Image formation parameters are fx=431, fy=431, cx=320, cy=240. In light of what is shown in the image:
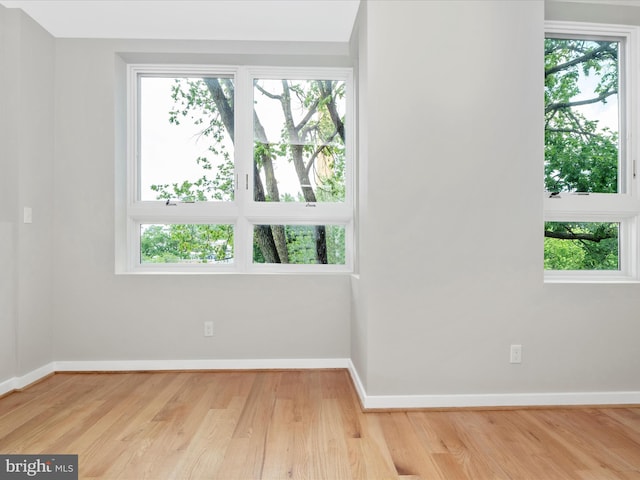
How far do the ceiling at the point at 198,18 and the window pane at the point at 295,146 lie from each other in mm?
458

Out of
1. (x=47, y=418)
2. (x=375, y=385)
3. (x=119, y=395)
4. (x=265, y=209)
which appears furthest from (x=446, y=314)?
(x=47, y=418)

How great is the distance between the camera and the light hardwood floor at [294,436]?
190cm

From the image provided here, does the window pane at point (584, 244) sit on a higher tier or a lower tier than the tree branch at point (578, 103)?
lower

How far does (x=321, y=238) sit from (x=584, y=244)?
6.36 feet

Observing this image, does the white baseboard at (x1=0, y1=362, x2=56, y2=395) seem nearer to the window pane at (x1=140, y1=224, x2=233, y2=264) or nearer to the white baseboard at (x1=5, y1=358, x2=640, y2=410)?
the white baseboard at (x1=5, y1=358, x2=640, y2=410)

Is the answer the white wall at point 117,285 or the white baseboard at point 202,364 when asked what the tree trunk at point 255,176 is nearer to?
the white wall at point 117,285

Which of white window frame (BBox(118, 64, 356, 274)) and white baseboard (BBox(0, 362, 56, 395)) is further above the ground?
white window frame (BBox(118, 64, 356, 274))

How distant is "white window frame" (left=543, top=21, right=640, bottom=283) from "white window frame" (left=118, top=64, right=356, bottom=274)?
4.94ft

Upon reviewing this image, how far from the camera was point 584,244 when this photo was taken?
120 inches

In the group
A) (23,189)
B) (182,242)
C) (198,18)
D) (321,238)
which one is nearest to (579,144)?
(321,238)

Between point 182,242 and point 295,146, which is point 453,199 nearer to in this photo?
point 295,146

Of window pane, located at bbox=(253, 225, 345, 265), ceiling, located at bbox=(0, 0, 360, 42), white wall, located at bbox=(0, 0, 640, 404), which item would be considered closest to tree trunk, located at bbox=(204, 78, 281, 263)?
window pane, located at bbox=(253, 225, 345, 265)

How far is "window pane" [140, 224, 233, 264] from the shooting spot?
11.7 feet

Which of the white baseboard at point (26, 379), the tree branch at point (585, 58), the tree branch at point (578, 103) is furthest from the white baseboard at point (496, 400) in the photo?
the white baseboard at point (26, 379)
